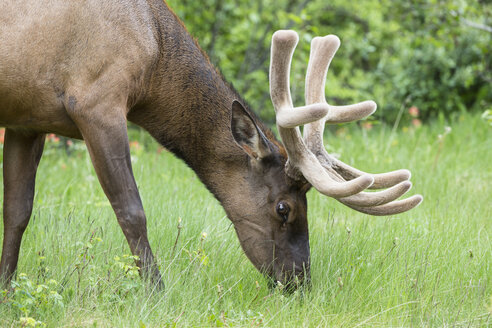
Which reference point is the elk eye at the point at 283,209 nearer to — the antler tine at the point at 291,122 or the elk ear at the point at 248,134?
the antler tine at the point at 291,122

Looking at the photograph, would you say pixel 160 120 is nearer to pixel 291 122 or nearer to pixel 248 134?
pixel 248 134

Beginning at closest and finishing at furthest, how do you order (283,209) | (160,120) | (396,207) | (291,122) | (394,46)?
(291,122) → (396,207) → (283,209) → (160,120) → (394,46)

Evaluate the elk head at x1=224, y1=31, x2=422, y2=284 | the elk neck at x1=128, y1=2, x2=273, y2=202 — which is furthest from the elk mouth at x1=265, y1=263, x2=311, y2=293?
the elk neck at x1=128, y1=2, x2=273, y2=202

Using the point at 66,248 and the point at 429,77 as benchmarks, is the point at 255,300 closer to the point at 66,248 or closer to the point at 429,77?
the point at 66,248

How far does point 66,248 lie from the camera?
4602 mm

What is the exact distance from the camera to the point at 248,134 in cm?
461

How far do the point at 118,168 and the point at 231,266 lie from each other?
103cm

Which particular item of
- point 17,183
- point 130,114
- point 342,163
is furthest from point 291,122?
point 17,183

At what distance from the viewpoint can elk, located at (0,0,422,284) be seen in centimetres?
411

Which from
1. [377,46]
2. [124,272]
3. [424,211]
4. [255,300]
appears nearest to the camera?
[124,272]

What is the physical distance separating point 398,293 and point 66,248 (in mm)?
2138

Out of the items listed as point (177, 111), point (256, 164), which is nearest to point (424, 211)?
point (256, 164)

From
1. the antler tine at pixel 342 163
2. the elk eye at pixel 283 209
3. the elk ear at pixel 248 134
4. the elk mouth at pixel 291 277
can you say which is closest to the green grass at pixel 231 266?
the elk mouth at pixel 291 277

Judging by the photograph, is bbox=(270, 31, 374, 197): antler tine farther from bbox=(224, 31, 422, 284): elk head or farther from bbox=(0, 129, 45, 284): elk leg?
bbox=(0, 129, 45, 284): elk leg
